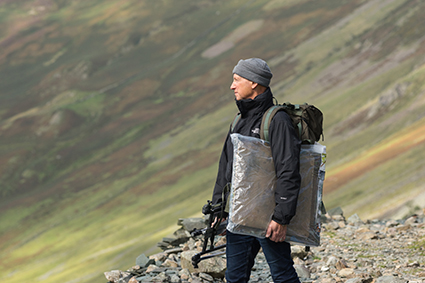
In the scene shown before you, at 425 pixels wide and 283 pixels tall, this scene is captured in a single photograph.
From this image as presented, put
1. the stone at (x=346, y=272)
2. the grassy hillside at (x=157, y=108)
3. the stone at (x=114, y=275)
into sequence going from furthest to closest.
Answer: the grassy hillside at (x=157, y=108) < the stone at (x=114, y=275) < the stone at (x=346, y=272)

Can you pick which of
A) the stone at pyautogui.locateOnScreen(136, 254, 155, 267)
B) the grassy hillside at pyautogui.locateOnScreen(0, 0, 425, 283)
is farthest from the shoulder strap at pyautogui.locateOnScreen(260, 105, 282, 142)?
the grassy hillside at pyautogui.locateOnScreen(0, 0, 425, 283)

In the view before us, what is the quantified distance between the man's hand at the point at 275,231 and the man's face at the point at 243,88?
103 centimetres

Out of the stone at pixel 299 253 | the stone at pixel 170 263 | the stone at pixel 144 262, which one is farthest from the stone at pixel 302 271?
the stone at pixel 144 262

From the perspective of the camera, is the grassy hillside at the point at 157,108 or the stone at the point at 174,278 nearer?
the stone at the point at 174,278

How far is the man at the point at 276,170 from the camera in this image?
136 inches

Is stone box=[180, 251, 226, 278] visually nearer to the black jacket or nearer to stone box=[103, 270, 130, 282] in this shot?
stone box=[103, 270, 130, 282]

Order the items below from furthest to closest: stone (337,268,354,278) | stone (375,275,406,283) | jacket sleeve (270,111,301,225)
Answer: stone (337,268,354,278) → stone (375,275,406,283) → jacket sleeve (270,111,301,225)

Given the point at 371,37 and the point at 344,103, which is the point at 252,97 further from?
the point at 371,37

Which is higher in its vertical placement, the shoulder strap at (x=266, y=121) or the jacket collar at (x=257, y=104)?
the jacket collar at (x=257, y=104)

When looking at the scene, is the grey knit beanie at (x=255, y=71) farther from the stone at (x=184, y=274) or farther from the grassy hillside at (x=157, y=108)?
the grassy hillside at (x=157, y=108)

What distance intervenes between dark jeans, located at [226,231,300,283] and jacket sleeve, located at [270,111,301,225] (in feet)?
1.00

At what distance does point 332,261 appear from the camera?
6336 millimetres

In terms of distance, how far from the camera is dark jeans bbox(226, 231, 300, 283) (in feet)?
11.9

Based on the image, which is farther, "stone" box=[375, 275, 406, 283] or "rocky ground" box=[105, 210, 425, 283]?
"rocky ground" box=[105, 210, 425, 283]
